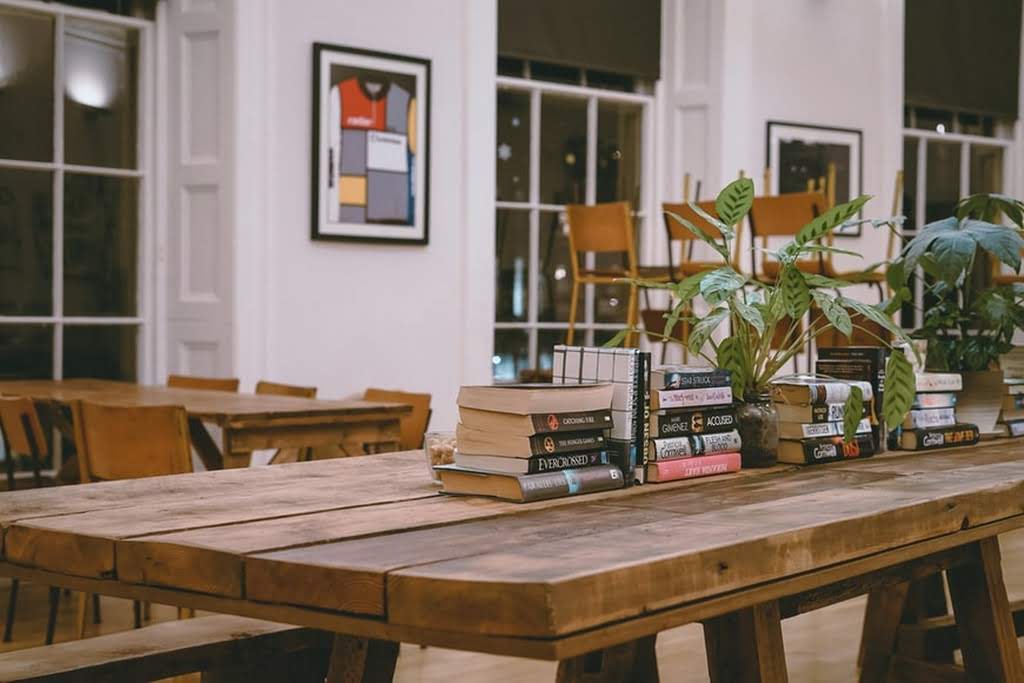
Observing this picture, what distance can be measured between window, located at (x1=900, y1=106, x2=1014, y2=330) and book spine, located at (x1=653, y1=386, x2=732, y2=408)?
6.89 meters

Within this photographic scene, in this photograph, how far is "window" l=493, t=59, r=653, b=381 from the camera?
7.10 m

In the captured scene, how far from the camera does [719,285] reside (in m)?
2.35

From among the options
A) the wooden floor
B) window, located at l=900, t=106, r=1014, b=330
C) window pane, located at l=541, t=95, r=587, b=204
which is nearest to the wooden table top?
→ the wooden floor

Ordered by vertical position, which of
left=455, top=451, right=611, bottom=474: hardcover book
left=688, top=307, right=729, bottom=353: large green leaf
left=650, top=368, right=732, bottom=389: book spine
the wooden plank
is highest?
left=688, top=307, right=729, bottom=353: large green leaf

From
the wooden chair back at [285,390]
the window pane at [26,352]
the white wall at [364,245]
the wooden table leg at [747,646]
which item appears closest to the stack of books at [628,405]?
the wooden table leg at [747,646]

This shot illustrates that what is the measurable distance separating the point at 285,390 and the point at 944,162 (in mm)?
5865

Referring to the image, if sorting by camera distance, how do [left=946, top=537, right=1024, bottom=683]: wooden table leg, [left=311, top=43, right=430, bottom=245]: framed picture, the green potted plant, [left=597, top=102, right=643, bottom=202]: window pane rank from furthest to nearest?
1. [left=597, top=102, right=643, bottom=202]: window pane
2. [left=311, top=43, right=430, bottom=245]: framed picture
3. the green potted plant
4. [left=946, top=537, right=1024, bottom=683]: wooden table leg

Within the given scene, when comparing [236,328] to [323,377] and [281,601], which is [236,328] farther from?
[281,601]

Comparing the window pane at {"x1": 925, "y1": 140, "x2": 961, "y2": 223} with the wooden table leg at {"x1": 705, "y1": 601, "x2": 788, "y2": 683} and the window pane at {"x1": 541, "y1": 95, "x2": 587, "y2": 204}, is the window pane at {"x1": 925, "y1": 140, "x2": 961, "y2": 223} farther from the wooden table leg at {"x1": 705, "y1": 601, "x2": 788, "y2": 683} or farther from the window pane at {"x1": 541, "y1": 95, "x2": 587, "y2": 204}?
the wooden table leg at {"x1": 705, "y1": 601, "x2": 788, "y2": 683}

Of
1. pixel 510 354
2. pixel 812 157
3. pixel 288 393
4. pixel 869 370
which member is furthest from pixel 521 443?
pixel 812 157

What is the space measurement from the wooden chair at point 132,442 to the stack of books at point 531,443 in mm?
1663

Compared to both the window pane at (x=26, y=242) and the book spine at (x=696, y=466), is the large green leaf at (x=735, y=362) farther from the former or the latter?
the window pane at (x=26, y=242)

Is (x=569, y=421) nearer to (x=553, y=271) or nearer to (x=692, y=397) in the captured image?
(x=692, y=397)

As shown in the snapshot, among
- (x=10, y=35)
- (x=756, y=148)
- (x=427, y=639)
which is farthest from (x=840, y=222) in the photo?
(x=756, y=148)
